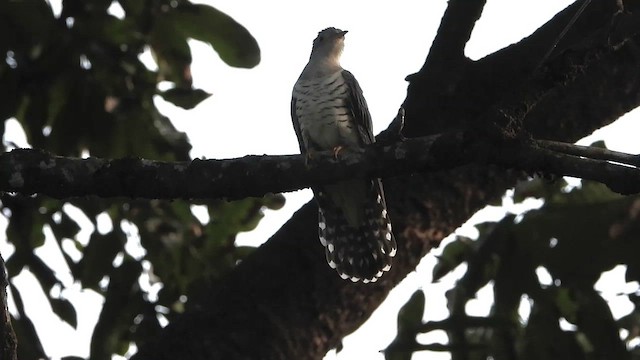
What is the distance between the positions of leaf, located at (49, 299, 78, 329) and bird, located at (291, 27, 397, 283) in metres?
1.07

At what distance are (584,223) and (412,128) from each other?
78cm

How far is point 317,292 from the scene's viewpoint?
3.03 meters

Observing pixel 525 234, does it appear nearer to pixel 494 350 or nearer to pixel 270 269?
pixel 494 350

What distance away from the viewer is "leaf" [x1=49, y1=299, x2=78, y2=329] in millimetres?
3758

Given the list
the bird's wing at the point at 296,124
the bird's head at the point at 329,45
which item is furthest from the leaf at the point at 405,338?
the bird's head at the point at 329,45

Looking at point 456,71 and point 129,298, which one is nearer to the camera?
point 456,71

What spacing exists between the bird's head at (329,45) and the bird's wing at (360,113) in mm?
625

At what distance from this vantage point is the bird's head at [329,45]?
204 inches

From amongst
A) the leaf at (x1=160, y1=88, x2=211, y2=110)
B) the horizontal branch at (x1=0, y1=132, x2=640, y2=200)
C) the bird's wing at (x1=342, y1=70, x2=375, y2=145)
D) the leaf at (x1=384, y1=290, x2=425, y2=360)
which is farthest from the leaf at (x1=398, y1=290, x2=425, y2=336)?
the bird's wing at (x1=342, y1=70, x2=375, y2=145)

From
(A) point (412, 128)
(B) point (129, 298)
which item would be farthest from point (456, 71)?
(B) point (129, 298)

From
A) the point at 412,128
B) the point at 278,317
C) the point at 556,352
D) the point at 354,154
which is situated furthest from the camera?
the point at 412,128

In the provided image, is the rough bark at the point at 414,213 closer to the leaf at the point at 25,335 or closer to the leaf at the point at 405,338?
the leaf at the point at 405,338

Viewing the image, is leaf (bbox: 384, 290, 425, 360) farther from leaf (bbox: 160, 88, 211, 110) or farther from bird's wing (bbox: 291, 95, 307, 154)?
bird's wing (bbox: 291, 95, 307, 154)

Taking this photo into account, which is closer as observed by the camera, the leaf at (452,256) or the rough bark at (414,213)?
the rough bark at (414,213)
